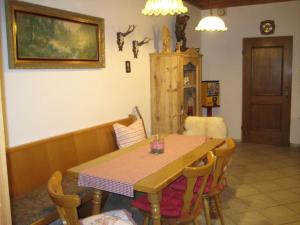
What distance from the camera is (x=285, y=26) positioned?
5645 millimetres

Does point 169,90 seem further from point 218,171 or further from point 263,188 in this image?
point 218,171

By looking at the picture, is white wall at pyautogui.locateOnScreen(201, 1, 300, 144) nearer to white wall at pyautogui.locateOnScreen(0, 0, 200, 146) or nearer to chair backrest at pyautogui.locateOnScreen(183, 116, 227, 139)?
white wall at pyautogui.locateOnScreen(0, 0, 200, 146)

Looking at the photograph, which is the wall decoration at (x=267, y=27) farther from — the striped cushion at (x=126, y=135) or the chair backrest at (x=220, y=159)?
the chair backrest at (x=220, y=159)

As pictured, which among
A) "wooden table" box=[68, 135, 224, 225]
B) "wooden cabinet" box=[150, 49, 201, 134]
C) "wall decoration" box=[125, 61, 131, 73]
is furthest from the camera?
"wooden cabinet" box=[150, 49, 201, 134]

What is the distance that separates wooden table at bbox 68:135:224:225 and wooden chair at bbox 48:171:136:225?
0.20 meters

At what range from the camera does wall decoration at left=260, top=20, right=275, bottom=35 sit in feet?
18.7

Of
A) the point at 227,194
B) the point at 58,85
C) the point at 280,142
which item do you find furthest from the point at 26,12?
the point at 280,142

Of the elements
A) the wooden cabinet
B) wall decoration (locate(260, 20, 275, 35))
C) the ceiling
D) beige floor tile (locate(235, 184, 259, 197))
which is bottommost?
beige floor tile (locate(235, 184, 259, 197))

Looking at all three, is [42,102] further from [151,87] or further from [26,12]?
[151,87]

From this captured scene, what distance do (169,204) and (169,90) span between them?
2.30 m

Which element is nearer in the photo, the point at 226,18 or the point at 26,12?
the point at 26,12

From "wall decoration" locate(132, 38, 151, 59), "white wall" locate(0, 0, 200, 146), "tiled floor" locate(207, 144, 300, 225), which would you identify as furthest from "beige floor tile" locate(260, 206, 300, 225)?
"wall decoration" locate(132, 38, 151, 59)

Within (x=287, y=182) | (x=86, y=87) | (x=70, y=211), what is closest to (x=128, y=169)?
(x=70, y=211)

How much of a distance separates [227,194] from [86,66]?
2.08 metres
